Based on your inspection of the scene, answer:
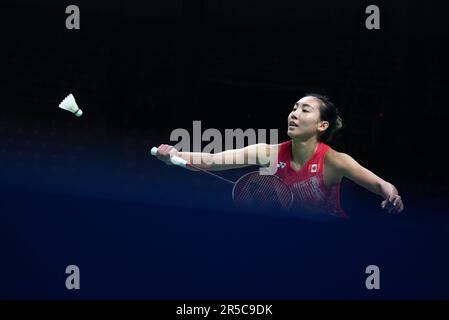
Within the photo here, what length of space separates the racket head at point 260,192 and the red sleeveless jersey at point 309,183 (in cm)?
19

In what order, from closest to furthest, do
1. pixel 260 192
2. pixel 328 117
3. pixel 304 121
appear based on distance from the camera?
pixel 260 192 < pixel 304 121 < pixel 328 117

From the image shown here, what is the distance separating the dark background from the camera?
16.6 ft

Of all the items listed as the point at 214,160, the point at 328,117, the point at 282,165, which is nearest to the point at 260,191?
the point at 282,165

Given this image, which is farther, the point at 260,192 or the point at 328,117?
the point at 328,117

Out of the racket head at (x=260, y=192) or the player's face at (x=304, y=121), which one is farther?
the player's face at (x=304, y=121)

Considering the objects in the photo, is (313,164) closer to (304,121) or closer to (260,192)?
(304,121)

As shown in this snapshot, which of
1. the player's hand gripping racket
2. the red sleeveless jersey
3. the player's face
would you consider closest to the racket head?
the player's hand gripping racket

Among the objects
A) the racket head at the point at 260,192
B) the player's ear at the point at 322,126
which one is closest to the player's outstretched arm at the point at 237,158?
the player's ear at the point at 322,126

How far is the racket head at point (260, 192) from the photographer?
13.8ft

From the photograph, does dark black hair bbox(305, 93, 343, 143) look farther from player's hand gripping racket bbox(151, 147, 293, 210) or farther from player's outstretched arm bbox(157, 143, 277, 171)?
player's hand gripping racket bbox(151, 147, 293, 210)

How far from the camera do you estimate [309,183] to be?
4.48 meters

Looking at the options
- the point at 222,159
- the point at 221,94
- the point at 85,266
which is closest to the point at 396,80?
the point at 221,94

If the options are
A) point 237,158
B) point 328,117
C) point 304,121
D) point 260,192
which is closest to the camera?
point 260,192

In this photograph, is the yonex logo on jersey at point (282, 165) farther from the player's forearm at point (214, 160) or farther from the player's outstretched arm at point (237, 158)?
the player's forearm at point (214, 160)
